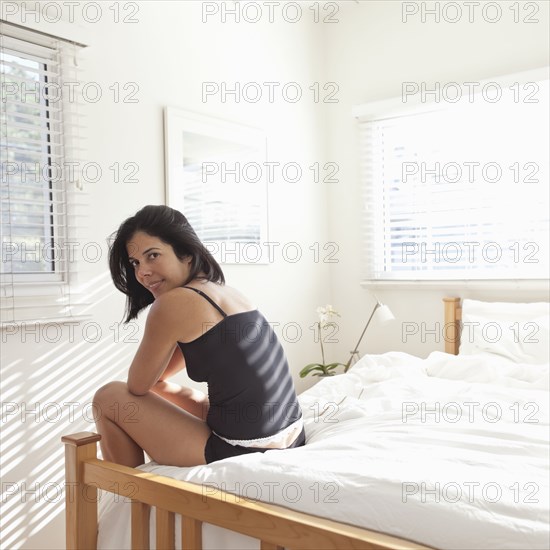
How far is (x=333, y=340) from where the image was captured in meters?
3.90

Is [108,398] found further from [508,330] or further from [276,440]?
[508,330]

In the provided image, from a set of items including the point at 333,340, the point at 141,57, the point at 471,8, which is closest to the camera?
the point at 141,57

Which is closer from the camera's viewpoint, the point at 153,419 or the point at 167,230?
the point at 153,419

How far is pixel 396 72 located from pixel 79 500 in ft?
9.50

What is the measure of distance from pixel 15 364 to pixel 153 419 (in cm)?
91

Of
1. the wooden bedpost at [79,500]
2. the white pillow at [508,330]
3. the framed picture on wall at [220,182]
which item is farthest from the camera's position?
the framed picture on wall at [220,182]

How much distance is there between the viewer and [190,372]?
166 cm

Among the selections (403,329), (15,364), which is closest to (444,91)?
(403,329)

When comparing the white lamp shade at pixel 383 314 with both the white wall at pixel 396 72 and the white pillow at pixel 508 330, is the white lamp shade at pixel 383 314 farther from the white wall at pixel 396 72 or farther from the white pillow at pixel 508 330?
the white pillow at pixel 508 330

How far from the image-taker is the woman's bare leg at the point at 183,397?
6.15 feet

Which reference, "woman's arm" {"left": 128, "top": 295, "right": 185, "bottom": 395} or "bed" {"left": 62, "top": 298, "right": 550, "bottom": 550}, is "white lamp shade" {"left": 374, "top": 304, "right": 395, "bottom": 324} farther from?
"woman's arm" {"left": 128, "top": 295, "right": 185, "bottom": 395}

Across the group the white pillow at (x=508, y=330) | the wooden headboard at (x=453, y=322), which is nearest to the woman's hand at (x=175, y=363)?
the white pillow at (x=508, y=330)

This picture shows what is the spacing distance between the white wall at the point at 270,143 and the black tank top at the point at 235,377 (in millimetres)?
1004

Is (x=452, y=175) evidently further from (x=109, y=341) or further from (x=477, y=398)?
(x=109, y=341)
